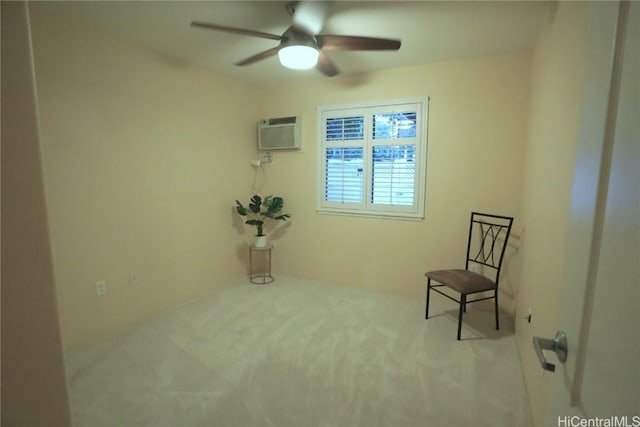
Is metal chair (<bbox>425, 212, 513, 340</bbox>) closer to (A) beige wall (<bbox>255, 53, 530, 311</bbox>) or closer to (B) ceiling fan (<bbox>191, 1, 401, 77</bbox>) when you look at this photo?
(A) beige wall (<bbox>255, 53, 530, 311</bbox>)

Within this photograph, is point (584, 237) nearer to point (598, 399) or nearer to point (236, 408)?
point (598, 399)

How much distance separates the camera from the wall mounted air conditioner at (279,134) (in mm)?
3621

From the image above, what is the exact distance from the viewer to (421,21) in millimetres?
2143

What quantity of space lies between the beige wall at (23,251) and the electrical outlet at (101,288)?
2228mm

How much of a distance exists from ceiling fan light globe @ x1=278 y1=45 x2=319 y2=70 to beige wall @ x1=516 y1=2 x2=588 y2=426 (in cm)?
139

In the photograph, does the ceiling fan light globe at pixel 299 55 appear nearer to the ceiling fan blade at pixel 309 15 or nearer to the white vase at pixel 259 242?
the ceiling fan blade at pixel 309 15

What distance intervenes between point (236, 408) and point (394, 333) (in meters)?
1.37

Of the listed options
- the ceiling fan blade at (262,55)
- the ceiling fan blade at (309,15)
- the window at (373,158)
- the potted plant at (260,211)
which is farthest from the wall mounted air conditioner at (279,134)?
the ceiling fan blade at (309,15)

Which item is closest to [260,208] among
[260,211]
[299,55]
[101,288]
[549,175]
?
[260,211]

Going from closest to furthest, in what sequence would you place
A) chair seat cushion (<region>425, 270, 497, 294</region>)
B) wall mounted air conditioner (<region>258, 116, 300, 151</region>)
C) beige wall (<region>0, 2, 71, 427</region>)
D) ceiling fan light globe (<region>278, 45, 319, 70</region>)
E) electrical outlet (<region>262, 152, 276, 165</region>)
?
beige wall (<region>0, 2, 71, 427</region>) → ceiling fan light globe (<region>278, 45, 319, 70</region>) → chair seat cushion (<region>425, 270, 497, 294</region>) → wall mounted air conditioner (<region>258, 116, 300, 151</region>) → electrical outlet (<region>262, 152, 276, 165</region>)

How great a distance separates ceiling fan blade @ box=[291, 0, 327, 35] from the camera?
1.87 metres

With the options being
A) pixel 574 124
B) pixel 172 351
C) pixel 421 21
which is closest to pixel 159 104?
pixel 172 351

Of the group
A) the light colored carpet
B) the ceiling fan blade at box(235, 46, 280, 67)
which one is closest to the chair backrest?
the light colored carpet

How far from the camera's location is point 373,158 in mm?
Result: 3336
